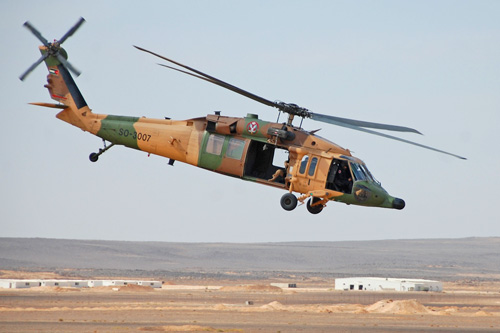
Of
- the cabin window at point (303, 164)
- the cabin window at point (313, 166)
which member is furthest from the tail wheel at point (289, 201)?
the cabin window at point (313, 166)

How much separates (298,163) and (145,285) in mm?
66503

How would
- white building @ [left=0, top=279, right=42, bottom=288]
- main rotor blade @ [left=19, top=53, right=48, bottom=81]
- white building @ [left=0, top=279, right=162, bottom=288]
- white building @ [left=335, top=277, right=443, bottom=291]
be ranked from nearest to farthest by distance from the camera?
1. main rotor blade @ [left=19, top=53, right=48, bottom=81]
2. white building @ [left=0, top=279, right=42, bottom=288]
3. white building @ [left=0, top=279, right=162, bottom=288]
4. white building @ [left=335, top=277, right=443, bottom=291]

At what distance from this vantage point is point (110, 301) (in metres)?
76.9

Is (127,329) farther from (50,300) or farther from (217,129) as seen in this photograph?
(50,300)

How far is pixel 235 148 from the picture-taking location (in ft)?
143

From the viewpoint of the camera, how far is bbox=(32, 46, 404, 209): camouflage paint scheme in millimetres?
42094

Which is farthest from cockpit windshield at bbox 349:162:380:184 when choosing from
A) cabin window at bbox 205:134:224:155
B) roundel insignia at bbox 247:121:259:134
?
cabin window at bbox 205:134:224:155

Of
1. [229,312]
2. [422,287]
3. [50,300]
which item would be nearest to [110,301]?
[50,300]

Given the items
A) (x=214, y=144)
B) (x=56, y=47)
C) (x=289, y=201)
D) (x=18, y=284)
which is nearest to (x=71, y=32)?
(x=56, y=47)

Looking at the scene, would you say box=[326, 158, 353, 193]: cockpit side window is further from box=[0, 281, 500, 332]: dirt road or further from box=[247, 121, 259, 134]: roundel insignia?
box=[0, 281, 500, 332]: dirt road

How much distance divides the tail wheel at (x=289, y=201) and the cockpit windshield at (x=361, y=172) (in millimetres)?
3082

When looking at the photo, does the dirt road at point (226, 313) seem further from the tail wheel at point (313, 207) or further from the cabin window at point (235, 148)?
the cabin window at point (235, 148)

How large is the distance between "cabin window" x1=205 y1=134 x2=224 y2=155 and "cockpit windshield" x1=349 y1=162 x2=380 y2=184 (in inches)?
263

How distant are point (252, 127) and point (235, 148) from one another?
1.37 meters
